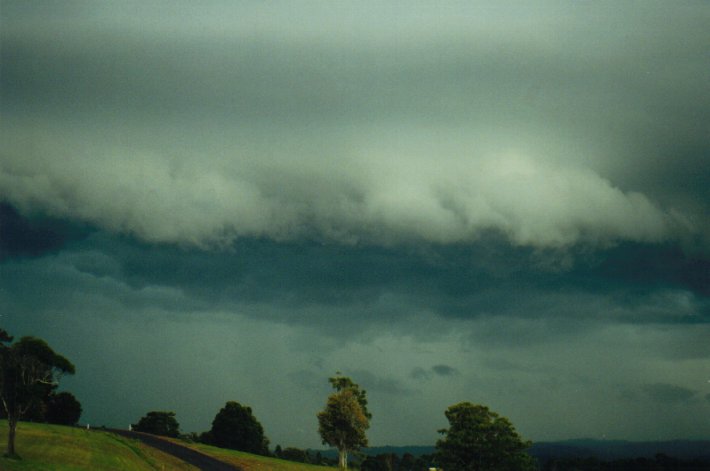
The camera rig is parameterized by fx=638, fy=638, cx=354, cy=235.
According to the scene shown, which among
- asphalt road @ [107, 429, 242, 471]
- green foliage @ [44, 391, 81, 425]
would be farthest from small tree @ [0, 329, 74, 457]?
green foliage @ [44, 391, 81, 425]

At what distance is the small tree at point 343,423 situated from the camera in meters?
111

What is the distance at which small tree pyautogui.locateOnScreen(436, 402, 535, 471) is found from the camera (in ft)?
333

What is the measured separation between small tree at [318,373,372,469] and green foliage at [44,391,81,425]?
57.4 meters

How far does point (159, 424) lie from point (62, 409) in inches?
1434

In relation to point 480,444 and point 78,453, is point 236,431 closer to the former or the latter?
point 480,444

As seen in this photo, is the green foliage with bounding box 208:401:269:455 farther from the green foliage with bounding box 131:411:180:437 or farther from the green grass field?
the green grass field

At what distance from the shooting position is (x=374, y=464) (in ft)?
626

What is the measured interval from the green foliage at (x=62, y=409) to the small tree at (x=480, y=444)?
258 ft

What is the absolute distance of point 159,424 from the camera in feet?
544

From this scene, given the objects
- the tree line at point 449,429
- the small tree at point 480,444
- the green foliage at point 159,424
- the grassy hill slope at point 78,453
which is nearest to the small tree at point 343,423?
the tree line at point 449,429

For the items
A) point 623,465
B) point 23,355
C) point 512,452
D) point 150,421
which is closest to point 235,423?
point 150,421

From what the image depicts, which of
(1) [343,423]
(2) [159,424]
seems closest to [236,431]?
(2) [159,424]

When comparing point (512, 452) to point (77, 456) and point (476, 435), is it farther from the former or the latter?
point (77, 456)

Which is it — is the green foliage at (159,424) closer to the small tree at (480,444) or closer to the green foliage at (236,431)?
the green foliage at (236,431)
